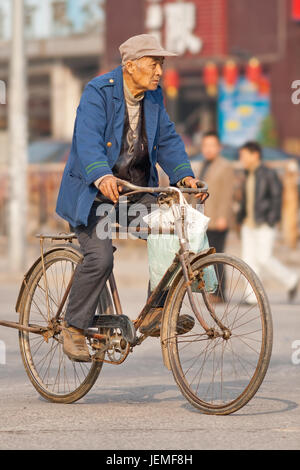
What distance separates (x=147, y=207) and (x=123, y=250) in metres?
12.5

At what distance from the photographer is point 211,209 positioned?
1241 cm

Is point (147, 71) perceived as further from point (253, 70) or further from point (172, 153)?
point (253, 70)

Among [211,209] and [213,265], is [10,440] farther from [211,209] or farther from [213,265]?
[211,209]

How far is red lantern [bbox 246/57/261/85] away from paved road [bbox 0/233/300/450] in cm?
2345

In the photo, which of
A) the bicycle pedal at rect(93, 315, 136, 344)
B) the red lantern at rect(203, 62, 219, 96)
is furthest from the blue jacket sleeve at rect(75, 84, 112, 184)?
the red lantern at rect(203, 62, 219, 96)

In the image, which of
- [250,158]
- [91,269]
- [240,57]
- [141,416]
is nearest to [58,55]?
[240,57]

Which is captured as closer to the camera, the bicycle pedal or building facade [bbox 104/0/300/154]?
the bicycle pedal

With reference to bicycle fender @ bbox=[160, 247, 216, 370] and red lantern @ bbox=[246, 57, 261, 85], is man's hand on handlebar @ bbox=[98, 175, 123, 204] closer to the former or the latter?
bicycle fender @ bbox=[160, 247, 216, 370]

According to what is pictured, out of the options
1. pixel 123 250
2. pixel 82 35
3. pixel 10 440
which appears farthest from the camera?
pixel 82 35

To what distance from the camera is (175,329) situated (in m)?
6.03

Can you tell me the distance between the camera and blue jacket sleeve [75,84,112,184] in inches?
237

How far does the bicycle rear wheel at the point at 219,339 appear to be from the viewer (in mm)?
5684

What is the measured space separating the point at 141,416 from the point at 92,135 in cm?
137
